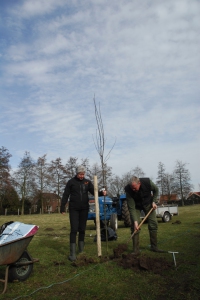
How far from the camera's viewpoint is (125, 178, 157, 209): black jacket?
5.70m

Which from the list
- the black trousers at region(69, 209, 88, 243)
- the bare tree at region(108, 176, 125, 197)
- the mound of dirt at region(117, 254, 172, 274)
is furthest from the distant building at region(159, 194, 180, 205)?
the mound of dirt at region(117, 254, 172, 274)

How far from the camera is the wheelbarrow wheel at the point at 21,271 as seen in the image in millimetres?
3898

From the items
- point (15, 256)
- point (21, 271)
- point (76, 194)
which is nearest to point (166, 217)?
point (76, 194)

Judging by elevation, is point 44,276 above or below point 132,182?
below

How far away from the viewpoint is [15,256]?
3770 mm

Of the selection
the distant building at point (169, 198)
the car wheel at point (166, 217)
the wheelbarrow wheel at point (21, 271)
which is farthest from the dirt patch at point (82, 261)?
the distant building at point (169, 198)

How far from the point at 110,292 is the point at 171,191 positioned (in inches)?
1941

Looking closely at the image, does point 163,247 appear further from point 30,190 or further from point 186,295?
point 30,190

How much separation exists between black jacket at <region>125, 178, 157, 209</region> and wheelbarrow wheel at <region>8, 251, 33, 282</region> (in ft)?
8.40

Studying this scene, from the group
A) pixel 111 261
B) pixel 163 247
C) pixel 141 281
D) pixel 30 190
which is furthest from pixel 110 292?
pixel 30 190

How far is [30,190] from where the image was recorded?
38188 mm

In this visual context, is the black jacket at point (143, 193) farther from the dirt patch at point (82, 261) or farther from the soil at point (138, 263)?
the dirt patch at point (82, 261)

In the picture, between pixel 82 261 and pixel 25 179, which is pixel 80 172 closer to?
pixel 82 261

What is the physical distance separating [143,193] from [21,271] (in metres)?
2.86
